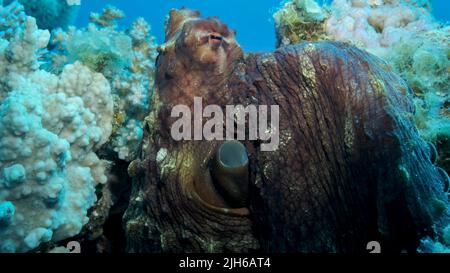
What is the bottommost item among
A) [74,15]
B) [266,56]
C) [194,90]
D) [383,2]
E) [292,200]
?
[292,200]

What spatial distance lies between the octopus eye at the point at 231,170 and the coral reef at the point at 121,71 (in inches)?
43.4

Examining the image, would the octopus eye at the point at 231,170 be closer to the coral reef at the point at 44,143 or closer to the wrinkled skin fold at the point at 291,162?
the wrinkled skin fold at the point at 291,162

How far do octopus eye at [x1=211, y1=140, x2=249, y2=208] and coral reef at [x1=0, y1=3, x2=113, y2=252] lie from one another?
1.22 metres

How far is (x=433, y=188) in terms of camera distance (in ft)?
6.31

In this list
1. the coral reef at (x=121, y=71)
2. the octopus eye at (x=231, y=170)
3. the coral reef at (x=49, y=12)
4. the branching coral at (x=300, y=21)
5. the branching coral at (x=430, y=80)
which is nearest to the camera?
the octopus eye at (x=231, y=170)

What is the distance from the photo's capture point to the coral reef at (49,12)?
759cm

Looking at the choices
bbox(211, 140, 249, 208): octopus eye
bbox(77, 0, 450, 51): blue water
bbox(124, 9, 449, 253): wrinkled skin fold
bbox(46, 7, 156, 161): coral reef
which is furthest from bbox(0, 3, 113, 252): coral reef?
bbox(77, 0, 450, 51): blue water

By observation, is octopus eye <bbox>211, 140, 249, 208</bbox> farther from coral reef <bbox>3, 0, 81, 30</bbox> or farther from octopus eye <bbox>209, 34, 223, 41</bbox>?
coral reef <bbox>3, 0, 81, 30</bbox>

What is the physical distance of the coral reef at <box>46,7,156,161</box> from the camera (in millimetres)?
3422

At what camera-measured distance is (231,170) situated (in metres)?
2.37

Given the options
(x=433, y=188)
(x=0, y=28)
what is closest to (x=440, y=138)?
(x=433, y=188)

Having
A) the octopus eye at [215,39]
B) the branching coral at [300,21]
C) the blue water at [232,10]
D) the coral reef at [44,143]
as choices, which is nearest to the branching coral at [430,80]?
the branching coral at [300,21]

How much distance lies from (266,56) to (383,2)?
2749 mm
